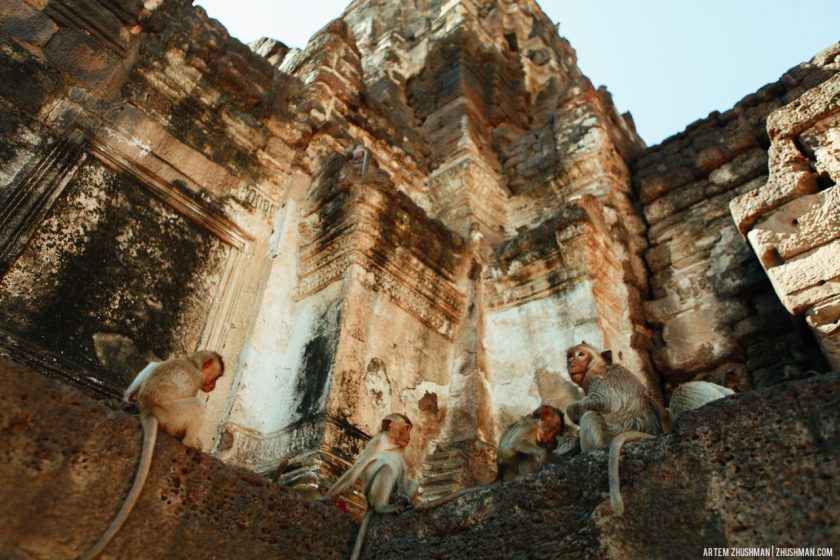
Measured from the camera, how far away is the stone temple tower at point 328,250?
4.03 m

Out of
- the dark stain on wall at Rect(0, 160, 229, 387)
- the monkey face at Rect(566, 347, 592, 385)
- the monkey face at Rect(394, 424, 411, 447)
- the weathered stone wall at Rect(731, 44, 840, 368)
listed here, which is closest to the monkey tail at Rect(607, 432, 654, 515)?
the monkey face at Rect(566, 347, 592, 385)

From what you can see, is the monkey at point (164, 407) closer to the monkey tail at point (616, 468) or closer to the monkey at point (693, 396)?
the monkey tail at point (616, 468)

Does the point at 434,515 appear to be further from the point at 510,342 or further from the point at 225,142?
the point at 225,142

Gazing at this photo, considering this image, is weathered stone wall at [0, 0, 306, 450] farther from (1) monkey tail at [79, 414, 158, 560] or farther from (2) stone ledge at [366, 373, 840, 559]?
(2) stone ledge at [366, 373, 840, 559]

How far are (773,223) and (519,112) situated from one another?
573cm

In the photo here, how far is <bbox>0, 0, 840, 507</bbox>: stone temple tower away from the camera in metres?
4.03

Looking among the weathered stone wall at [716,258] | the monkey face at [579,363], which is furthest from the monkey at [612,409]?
the weathered stone wall at [716,258]

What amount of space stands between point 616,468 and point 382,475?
3.97ft

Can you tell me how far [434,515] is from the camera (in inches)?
112

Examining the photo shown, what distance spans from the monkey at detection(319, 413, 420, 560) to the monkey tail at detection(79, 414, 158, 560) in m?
1.00

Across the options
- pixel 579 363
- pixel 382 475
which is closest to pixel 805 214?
pixel 579 363

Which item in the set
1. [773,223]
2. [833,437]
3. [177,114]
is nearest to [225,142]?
[177,114]

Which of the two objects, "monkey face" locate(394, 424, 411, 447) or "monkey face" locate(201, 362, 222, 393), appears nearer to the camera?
"monkey face" locate(201, 362, 222, 393)

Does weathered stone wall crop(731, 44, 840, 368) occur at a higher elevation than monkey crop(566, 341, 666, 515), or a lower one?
higher
